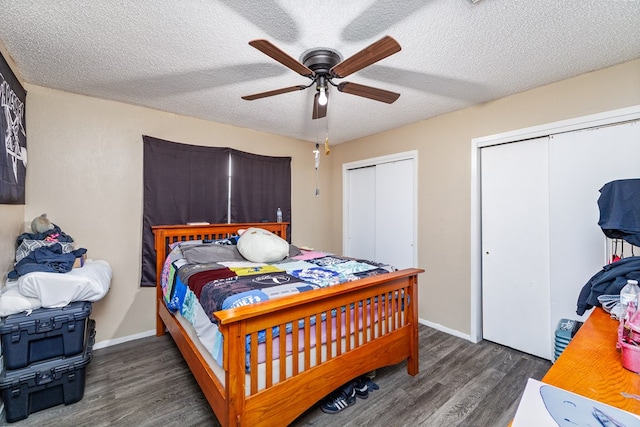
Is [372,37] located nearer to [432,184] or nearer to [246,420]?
[432,184]

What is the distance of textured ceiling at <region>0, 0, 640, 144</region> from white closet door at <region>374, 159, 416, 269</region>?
1.09m

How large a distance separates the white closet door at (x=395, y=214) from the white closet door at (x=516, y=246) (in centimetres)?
84

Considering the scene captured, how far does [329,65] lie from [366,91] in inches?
11.6

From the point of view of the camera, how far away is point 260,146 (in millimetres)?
3846

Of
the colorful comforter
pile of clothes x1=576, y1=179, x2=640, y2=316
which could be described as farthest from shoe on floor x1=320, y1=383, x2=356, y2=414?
pile of clothes x1=576, y1=179, x2=640, y2=316

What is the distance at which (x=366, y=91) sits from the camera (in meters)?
1.94

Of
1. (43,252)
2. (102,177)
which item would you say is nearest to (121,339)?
(43,252)

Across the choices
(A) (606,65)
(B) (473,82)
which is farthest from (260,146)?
(A) (606,65)

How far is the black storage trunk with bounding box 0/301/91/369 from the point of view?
175 centimetres

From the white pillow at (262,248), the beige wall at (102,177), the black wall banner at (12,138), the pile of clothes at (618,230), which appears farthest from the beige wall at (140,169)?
the white pillow at (262,248)

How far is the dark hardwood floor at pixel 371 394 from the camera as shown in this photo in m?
1.78

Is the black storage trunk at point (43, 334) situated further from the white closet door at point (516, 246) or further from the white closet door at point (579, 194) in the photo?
the white closet door at point (579, 194)

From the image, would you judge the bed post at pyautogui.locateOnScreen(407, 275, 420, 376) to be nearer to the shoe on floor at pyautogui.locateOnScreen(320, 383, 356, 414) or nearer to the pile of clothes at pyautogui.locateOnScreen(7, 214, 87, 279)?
the shoe on floor at pyautogui.locateOnScreen(320, 383, 356, 414)

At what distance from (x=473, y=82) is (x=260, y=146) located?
8.31 ft
